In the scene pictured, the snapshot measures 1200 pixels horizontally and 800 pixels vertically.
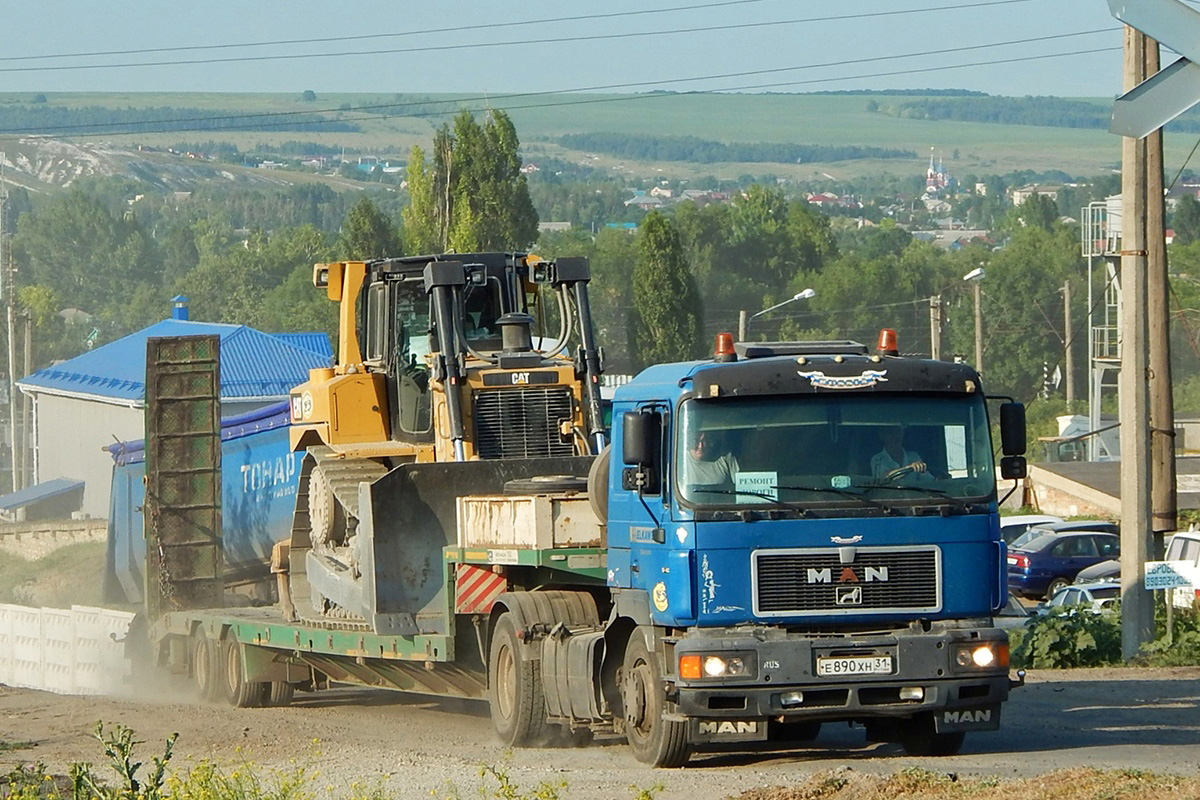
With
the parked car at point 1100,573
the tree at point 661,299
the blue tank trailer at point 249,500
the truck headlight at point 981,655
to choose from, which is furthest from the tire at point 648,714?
the tree at point 661,299

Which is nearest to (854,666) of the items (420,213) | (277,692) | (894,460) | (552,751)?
(894,460)

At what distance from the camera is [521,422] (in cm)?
1622

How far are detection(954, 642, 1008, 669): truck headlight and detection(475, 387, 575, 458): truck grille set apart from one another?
5.41 meters

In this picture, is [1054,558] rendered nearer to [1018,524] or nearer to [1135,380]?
[1018,524]

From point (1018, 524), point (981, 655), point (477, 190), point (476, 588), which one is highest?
point (477, 190)

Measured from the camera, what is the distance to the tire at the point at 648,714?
11.7 metres

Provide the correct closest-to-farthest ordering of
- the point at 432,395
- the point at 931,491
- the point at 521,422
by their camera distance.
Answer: the point at 931,491
the point at 521,422
the point at 432,395

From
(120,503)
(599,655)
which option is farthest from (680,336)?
(599,655)

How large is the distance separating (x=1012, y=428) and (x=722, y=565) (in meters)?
2.14

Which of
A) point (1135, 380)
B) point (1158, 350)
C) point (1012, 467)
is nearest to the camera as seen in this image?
point (1012, 467)

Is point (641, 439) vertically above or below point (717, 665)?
above

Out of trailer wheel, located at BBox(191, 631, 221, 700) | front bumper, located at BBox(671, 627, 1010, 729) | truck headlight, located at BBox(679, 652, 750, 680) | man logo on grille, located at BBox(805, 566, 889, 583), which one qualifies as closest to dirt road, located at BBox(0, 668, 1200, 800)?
front bumper, located at BBox(671, 627, 1010, 729)

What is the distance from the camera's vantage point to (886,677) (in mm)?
11422

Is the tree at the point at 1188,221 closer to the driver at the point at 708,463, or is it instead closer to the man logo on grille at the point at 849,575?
the man logo on grille at the point at 849,575
